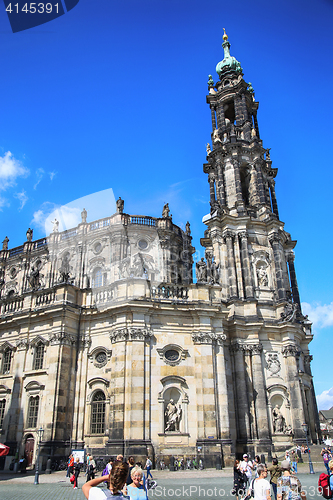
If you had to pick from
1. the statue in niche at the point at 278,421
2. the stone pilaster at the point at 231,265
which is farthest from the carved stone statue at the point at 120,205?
the statue in niche at the point at 278,421

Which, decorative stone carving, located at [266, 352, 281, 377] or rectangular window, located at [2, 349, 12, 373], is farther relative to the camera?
decorative stone carving, located at [266, 352, 281, 377]

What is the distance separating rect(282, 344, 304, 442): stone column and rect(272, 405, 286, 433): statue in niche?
34.5 inches

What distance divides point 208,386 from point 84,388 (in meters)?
8.60

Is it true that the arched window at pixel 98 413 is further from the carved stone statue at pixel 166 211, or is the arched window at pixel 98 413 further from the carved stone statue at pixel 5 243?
the carved stone statue at pixel 5 243

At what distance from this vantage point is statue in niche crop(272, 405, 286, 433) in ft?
109

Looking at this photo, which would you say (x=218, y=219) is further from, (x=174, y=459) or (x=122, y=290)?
(x=174, y=459)

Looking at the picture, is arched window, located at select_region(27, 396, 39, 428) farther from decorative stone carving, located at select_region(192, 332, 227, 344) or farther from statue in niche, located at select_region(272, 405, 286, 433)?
statue in niche, located at select_region(272, 405, 286, 433)

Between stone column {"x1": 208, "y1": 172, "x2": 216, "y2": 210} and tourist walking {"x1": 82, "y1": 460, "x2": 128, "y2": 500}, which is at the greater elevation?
stone column {"x1": 208, "y1": 172, "x2": 216, "y2": 210}

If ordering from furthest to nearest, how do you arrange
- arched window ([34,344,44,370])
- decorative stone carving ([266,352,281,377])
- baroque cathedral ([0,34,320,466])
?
decorative stone carving ([266,352,281,377]) < arched window ([34,344,44,370]) < baroque cathedral ([0,34,320,466])

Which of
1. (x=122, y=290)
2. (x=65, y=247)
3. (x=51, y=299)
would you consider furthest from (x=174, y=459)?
(x=65, y=247)

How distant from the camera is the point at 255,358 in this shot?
3462 centimetres

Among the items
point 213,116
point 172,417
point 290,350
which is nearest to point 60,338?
point 172,417

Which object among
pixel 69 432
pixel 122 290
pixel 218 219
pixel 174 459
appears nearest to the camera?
pixel 174 459

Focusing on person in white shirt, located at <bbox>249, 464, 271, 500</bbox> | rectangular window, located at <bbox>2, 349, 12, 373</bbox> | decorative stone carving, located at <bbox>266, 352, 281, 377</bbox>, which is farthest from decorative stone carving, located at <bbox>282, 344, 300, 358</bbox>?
person in white shirt, located at <bbox>249, 464, 271, 500</bbox>
